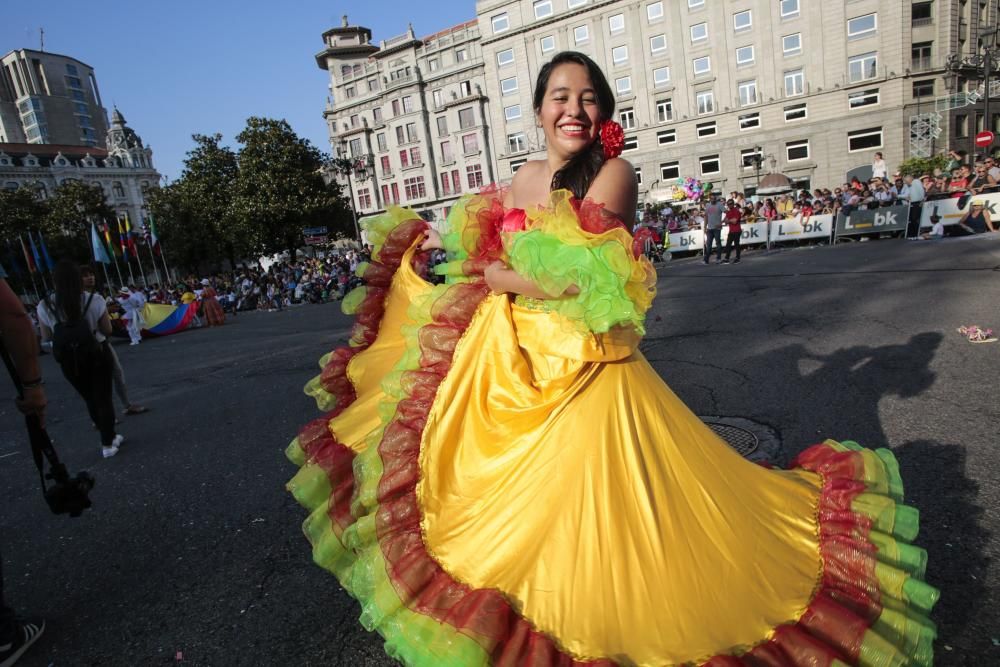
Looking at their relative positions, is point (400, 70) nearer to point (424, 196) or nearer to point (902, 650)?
point (424, 196)

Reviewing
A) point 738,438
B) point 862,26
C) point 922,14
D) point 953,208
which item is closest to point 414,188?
point 862,26

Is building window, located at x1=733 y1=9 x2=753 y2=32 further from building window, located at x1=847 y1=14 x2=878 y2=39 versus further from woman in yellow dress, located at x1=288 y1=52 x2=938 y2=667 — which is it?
woman in yellow dress, located at x1=288 y1=52 x2=938 y2=667

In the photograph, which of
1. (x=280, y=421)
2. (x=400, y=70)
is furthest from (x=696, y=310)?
(x=400, y=70)

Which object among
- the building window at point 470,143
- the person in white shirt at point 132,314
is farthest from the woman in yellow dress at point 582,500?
the building window at point 470,143

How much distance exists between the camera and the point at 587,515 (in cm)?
169

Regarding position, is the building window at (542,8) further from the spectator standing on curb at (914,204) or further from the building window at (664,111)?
the spectator standing on curb at (914,204)

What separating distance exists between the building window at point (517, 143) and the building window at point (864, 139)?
24526 mm

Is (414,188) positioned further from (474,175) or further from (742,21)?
(742,21)

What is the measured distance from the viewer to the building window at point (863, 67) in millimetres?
36219

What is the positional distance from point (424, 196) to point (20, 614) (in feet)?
189

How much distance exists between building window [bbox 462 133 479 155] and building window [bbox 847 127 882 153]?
31.3 meters

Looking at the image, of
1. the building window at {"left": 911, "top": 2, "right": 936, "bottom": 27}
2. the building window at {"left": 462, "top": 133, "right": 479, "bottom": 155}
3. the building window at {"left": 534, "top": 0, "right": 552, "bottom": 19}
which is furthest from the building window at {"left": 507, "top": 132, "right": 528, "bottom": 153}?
the building window at {"left": 911, "top": 2, "right": 936, "bottom": 27}

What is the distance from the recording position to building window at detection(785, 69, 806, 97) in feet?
126

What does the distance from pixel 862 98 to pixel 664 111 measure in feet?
42.8
